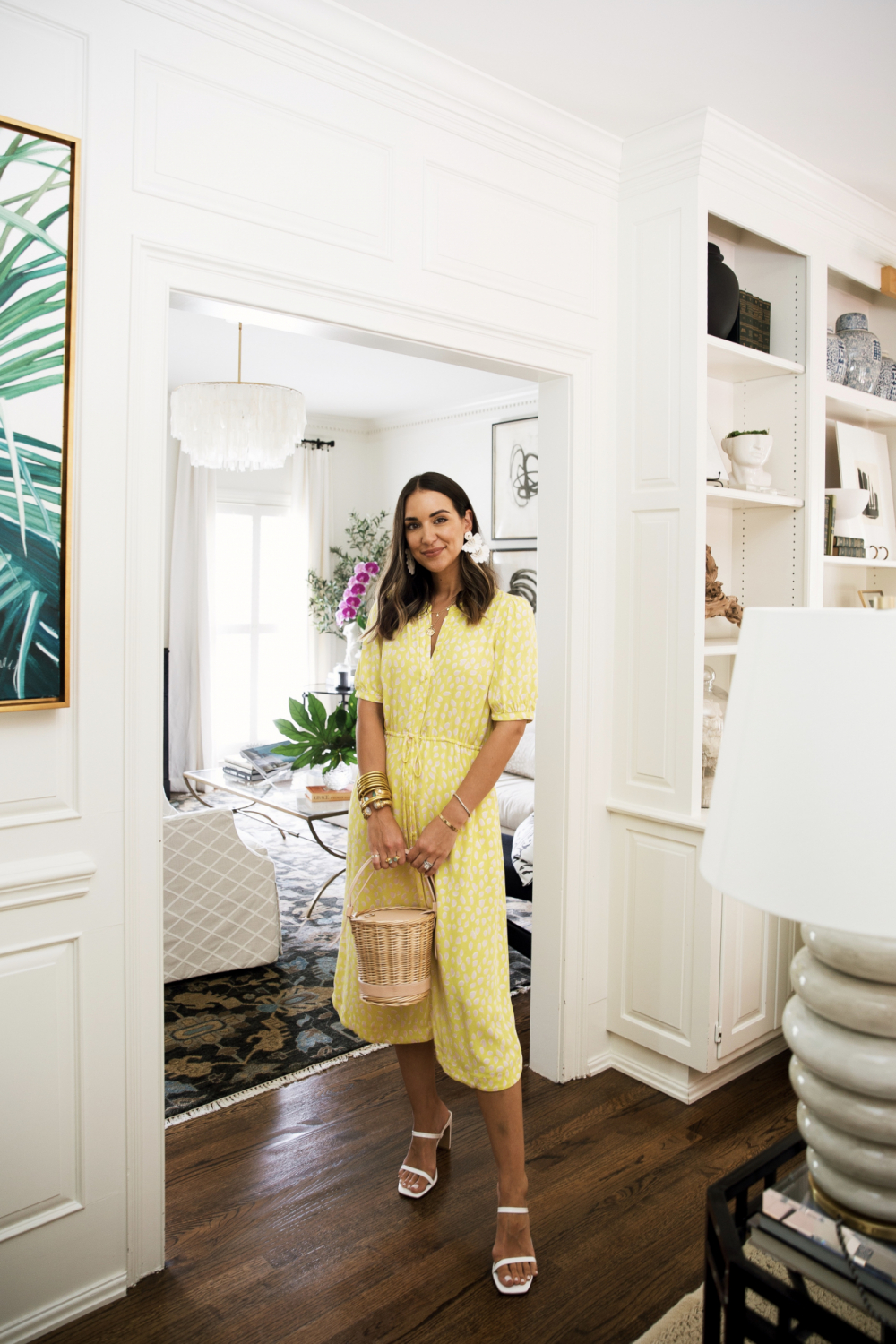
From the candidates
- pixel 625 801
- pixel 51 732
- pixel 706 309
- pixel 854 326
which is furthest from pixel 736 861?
pixel 854 326

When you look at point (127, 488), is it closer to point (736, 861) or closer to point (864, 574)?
point (736, 861)

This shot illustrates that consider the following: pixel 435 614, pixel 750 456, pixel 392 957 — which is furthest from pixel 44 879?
pixel 750 456

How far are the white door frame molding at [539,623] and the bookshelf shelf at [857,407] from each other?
38.2 inches

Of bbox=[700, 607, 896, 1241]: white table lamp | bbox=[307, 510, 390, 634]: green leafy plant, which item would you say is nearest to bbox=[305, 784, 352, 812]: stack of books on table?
bbox=[307, 510, 390, 634]: green leafy plant

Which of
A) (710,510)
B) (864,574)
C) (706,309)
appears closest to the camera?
(706,309)

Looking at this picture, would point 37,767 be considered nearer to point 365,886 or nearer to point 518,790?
point 365,886

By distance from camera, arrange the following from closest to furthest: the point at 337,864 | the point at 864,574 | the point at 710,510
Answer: the point at 710,510 → the point at 864,574 → the point at 337,864

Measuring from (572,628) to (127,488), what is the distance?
1.35m

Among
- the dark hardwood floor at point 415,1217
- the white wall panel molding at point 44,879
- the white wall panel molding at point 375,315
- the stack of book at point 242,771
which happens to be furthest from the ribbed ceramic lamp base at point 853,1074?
the stack of book at point 242,771

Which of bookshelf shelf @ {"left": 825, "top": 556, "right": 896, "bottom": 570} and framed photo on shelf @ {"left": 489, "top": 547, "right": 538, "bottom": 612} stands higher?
framed photo on shelf @ {"left": 489, "top": 547, "right": 538, "bottom": 612}

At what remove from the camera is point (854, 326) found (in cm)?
319

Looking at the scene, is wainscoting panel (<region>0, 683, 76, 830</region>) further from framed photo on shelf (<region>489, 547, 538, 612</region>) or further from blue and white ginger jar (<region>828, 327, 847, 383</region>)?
framed photo on shelf (<region>489, 547, 538, 612</region>)

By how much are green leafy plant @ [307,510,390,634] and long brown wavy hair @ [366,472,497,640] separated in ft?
15.8

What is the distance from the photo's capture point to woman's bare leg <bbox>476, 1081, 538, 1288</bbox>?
1.88 meters
